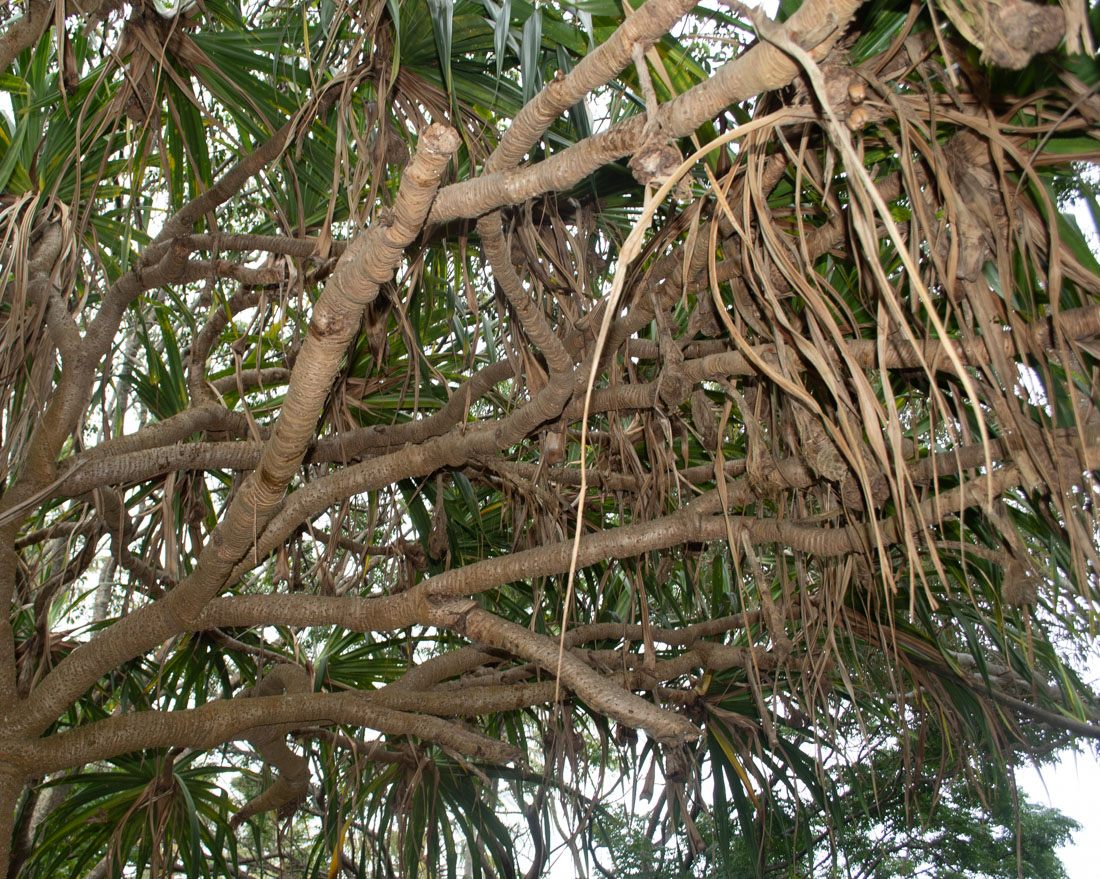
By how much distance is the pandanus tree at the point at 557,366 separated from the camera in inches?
25.9

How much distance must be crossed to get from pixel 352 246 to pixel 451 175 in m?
0.43

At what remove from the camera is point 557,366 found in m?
1.08

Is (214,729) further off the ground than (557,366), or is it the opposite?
(557,366)

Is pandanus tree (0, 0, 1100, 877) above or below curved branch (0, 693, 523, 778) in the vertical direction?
above

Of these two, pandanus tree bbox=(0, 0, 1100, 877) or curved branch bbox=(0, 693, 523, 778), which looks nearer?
pandanus tree bbox=(0, 0, 1100, 877)

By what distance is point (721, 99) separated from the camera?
573 mm

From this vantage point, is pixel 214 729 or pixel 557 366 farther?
pixel 214 729

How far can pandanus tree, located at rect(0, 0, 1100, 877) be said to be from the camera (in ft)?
2.16

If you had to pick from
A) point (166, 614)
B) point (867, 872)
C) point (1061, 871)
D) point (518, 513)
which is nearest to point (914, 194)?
point (518, 513)

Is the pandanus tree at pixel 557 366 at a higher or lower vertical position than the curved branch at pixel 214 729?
higher

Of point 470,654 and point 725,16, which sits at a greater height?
point 725,16

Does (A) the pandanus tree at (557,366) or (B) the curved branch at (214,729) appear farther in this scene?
(B) the curved branch at (214,729)

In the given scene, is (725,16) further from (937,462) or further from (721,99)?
(937,462)

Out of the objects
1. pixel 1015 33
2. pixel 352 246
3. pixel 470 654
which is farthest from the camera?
pixel 470 654
